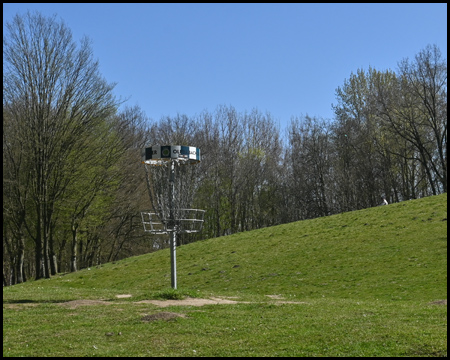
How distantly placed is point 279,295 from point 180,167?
22.5 ft

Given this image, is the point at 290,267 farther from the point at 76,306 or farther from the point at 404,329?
the point at 404,329

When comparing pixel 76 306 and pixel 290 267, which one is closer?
pixel 76 306

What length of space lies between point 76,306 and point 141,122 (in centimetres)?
4505

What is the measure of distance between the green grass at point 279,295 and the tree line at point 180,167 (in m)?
5.29

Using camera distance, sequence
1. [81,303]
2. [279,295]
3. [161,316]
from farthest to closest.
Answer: [279,295]
[81,303]
[161,316]

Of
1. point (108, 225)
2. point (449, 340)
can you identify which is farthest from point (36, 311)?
point (108, 225)

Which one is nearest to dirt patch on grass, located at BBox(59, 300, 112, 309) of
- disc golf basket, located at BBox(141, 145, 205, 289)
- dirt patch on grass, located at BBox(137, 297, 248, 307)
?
dirt patch on grass, located at BBox(137, 297, 248, 307)

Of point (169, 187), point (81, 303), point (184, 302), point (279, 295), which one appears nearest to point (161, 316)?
point (184, 302)

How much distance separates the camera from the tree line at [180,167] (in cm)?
3784

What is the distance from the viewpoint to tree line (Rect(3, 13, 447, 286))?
124 ft

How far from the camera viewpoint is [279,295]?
2316 cm

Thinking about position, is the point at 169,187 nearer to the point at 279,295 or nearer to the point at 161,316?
the point at 279,295

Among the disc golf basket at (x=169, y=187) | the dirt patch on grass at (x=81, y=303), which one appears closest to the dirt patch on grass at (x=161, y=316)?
the dirt patch on grass at (x=81, y=303)

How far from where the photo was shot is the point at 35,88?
3688 cm
